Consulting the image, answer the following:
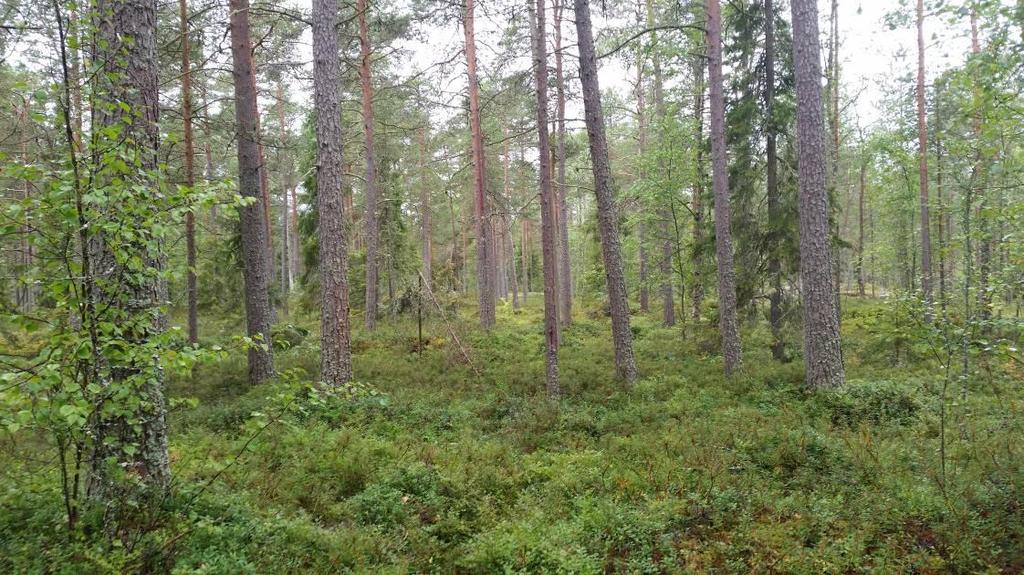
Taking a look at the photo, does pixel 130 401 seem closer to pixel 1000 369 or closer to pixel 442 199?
pixel 1000 369

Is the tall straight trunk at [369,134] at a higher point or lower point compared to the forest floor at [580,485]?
higher

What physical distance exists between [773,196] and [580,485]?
1052 cm

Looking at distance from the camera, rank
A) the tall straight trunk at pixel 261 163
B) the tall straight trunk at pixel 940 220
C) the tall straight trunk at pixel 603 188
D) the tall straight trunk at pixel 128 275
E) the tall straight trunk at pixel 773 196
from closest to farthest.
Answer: the tall straight trunk at pixel 128 275 < the tall straight trunk at pixel 940 220 < the tall straight trunk at pixel 603 188 < the tall straight trunk at pixel 261 163 < the tall straight trunk at pixel 773 196

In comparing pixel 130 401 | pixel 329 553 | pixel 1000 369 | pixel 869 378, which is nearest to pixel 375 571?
pixel 329 553

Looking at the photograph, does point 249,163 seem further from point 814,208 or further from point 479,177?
point 814,208

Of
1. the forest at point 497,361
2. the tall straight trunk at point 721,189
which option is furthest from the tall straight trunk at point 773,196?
the tall straight trunk at point 721,189

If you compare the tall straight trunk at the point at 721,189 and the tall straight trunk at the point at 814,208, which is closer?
the tall straight trunk at the point at 814,208

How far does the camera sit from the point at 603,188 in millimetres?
10953

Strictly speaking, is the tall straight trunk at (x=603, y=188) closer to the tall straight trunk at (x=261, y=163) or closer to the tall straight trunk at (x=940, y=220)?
the tall straight trunk at (x=940, y=220)

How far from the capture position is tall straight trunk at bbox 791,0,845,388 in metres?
9.27

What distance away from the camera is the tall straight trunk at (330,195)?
9203 millimetres

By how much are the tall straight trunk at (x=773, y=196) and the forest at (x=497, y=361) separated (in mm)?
78

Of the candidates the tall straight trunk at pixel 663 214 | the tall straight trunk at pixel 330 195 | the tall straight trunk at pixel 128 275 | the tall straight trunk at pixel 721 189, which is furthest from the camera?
the tall straight trunk at pixel 663 214

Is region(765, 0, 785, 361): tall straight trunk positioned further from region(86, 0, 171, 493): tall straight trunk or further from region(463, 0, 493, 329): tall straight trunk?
region(86, 0, 171, 493): tall straight trunk
